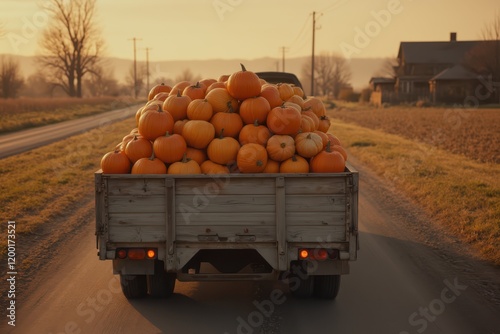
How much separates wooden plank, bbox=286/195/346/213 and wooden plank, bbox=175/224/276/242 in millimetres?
301

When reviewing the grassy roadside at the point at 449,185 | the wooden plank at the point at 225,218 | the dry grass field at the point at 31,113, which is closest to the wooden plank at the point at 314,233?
the wooden plank at the point at 225,218

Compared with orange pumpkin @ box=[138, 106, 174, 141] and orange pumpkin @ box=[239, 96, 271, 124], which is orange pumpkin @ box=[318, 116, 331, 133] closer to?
orange pumpkin @ box=[239, 96, 271, 124]

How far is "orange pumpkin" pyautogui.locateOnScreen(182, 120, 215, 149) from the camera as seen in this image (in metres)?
6.76

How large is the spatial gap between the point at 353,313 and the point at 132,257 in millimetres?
2274

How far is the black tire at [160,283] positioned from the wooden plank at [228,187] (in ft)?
3.37

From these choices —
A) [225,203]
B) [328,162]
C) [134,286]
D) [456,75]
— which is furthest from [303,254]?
[456,75]

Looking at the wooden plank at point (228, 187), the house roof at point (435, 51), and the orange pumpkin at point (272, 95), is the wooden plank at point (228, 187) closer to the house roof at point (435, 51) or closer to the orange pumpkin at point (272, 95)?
the orange pumpkin at point (272, 95)

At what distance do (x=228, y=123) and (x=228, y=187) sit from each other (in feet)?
3.74

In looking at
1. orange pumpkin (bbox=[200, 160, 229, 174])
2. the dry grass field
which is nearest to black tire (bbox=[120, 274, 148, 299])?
orange pumpkin (bbox=[200, 160, 229, 174])

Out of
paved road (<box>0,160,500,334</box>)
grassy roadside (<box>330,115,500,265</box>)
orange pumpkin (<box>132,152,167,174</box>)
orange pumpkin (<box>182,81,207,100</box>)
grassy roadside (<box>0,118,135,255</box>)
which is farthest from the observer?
grassy roadside (<box>0,118,135,255</box>)

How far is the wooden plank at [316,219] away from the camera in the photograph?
6.10 m

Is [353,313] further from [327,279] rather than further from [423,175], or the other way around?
[423,175]

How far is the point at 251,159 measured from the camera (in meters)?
6.46

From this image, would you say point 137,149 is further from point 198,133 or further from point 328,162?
point 328,162
